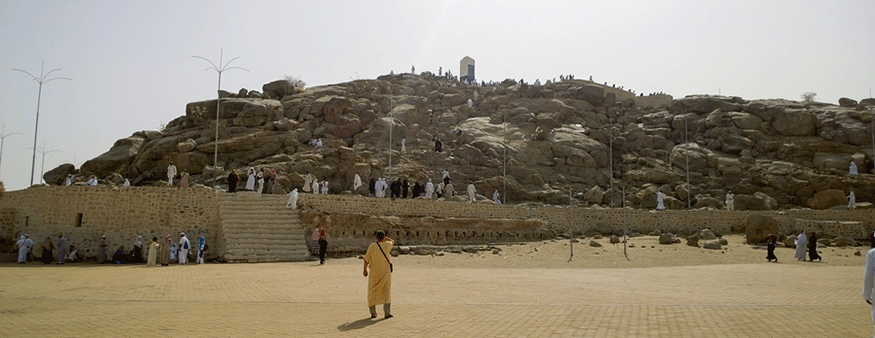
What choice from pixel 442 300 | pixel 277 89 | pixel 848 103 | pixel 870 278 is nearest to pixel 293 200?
pixel 442 300

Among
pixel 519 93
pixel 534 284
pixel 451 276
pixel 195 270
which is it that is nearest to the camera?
pixel 534 284

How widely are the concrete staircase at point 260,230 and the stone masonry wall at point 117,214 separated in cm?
100

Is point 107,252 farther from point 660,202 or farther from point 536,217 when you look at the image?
point 660,202

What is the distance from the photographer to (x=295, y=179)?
32938 mm

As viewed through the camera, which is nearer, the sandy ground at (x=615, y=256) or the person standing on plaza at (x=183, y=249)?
the person standing on plaza at (x=183, y=249)

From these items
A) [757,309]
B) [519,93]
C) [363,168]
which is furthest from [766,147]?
[757,309]

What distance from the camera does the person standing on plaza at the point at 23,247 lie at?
2202cm

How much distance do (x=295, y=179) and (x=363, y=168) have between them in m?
5.53

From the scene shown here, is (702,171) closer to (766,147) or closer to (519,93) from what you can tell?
(766,147)

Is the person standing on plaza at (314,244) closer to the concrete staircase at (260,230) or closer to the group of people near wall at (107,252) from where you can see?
the concrete staircase at (260,230)

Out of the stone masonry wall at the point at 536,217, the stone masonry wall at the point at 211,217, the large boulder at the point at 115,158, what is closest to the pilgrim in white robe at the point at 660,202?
the stone masonry wall at the point at 536,217

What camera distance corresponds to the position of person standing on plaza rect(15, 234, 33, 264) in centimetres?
2202

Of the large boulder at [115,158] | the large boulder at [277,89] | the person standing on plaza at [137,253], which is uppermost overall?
the large boulder at [277,89]

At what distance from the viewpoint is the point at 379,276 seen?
33.1 ft
